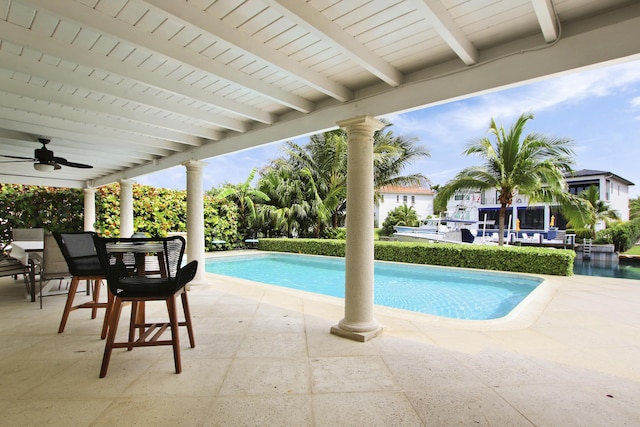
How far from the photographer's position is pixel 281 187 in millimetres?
14688

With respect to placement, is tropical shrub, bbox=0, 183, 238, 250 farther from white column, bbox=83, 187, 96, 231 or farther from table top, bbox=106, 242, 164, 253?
table top, bbox=106, 242, 164, 253

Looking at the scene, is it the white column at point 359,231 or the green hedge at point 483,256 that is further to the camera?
the green hedge at point 483,256

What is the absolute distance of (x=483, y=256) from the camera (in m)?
8.47

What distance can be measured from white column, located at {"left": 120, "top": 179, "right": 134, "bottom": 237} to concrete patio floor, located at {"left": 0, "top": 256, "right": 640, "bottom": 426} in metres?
4.96

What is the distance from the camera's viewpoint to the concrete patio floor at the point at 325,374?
6.72 ft

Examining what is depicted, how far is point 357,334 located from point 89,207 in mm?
10260

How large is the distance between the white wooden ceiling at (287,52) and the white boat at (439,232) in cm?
1140

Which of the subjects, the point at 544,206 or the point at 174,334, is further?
the point at 544,206

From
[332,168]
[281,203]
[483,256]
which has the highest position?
[332,168]

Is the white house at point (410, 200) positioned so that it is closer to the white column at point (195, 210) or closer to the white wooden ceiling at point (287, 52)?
the white column at point (195, 210)

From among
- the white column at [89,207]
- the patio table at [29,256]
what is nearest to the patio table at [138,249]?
the patio table at [29,256]

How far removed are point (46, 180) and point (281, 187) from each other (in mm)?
8176

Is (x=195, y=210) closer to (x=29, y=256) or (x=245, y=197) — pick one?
(x=29, y=256)

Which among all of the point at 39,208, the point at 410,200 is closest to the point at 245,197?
the point at 39,208
